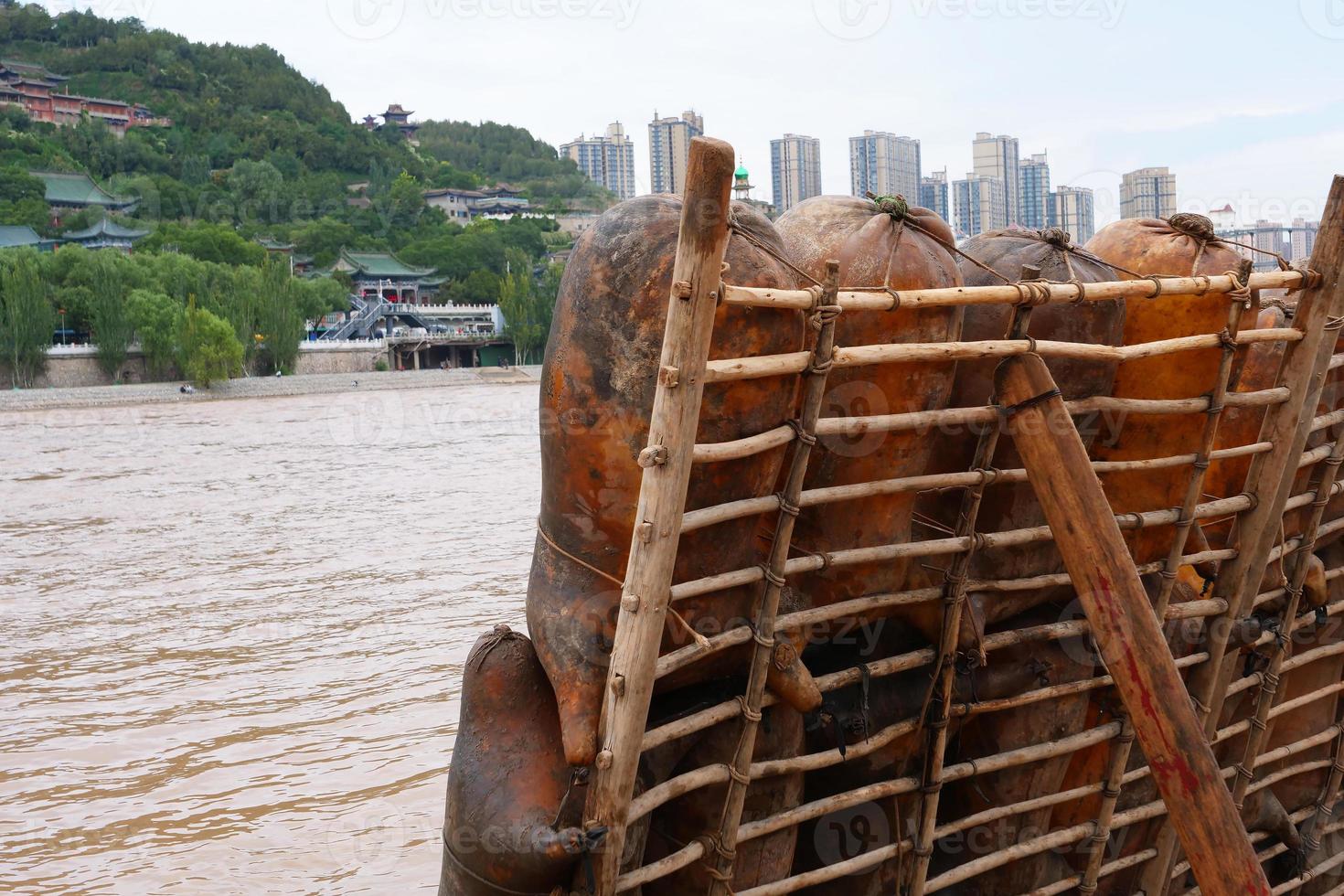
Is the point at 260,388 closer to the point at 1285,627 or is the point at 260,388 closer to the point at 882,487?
the point at 1285,627

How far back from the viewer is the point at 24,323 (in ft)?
112

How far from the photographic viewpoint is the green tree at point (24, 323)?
3400 cm

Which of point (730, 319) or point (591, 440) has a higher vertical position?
point (730, 319)

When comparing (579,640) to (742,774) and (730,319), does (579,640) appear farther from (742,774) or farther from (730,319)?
(730,319)

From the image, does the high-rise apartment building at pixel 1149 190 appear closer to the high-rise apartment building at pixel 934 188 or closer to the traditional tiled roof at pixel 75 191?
the high-rise apartment building at pixel 934 188

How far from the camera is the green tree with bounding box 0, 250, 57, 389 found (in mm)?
34000

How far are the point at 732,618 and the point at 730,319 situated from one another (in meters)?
0.56

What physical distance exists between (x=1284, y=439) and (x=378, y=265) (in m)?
58.3

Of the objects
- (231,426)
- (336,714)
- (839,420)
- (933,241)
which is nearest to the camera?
(839,420)

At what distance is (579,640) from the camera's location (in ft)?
7.04

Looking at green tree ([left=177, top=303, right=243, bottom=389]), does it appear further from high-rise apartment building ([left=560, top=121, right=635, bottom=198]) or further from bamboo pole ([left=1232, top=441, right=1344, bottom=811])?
high-rise apartment building ([left=560, top=121, right=635, bottom=198])

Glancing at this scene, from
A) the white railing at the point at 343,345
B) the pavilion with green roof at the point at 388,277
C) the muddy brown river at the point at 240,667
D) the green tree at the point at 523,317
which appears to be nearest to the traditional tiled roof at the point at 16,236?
the white railing at the point at 343,345

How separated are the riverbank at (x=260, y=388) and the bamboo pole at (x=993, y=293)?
33.9 m

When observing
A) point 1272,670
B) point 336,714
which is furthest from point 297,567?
point 1272,670
